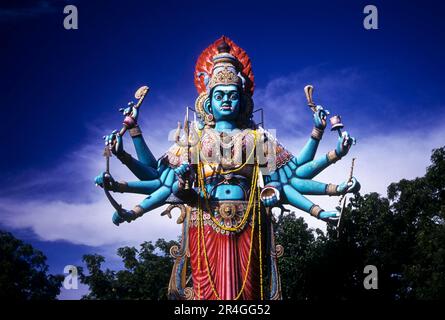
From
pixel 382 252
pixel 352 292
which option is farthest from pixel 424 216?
pixel 352 292

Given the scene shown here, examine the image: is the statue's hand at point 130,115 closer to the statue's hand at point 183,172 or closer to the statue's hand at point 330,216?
the statue's hand at point 183,172

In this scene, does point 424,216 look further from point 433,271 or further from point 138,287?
point 138,287

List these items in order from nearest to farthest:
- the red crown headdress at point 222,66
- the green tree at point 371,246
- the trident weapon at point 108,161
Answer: the trident weapon at point 108,161, the red crown headdress at point 222,66, the green tree at point 371,246

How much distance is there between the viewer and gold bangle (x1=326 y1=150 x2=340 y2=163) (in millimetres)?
11345

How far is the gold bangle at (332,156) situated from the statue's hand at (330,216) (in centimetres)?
101

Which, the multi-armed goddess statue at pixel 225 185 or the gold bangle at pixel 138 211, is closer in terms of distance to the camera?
the multi-armed goddess statue at pixel 225 185

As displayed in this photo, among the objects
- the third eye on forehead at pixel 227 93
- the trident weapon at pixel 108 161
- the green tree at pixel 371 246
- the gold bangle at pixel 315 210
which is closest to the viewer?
the trident weapon at pixel 108 161

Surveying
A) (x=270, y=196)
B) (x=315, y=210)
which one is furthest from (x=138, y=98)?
(x=315, y=210)

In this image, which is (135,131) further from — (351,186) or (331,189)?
(351,186)

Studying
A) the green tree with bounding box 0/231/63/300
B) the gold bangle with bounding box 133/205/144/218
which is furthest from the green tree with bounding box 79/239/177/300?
the gold bangle with bounding box 133/205/144/218

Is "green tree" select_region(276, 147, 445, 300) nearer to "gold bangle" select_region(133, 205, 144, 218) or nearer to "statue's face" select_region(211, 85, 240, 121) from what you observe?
"statue's face" select_region(211, 85, 240, 121)

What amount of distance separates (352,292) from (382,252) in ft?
5.23

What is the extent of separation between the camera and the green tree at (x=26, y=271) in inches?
777

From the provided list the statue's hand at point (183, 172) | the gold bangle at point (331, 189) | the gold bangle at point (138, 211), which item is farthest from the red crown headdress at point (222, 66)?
the gold bangle at point (138, 211)
